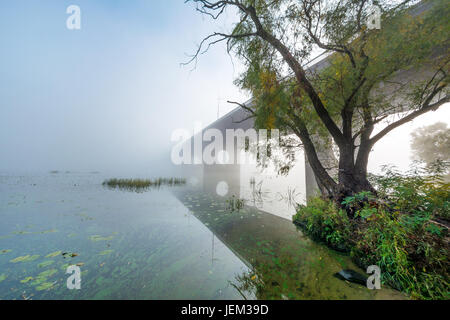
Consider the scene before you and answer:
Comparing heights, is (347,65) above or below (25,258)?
above

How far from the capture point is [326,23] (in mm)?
3465

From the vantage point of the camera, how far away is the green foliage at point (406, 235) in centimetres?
174

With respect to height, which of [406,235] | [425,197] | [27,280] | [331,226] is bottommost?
[27,280]

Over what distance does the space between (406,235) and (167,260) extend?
3.26 m

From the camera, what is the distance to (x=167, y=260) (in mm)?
2465

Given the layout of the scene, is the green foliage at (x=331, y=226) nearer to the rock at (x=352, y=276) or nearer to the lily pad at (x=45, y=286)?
the rock at (x=352, y=276)

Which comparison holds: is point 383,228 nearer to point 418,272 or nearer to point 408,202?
point 418,272

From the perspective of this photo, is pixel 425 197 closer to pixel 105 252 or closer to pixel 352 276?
pixel 352 276

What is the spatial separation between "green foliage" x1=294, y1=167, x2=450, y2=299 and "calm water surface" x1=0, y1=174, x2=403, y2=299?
0.26 meters

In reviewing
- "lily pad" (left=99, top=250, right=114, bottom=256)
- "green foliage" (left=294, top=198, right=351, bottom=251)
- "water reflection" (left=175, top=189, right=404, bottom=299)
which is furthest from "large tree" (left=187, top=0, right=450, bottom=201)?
"lily pad" (left=99, top=250, right=114, bottom=256)

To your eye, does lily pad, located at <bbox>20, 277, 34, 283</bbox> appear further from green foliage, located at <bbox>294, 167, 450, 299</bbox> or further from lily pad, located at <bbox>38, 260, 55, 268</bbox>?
green foliage, located at <bbox>294, 167, 450, 299</bbox>

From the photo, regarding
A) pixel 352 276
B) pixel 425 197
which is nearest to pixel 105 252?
pixel 352 276
